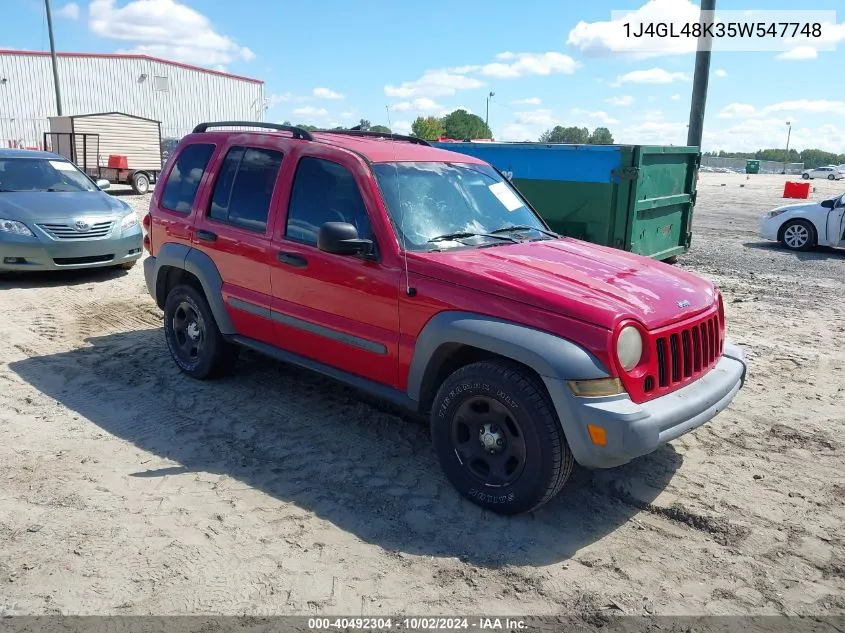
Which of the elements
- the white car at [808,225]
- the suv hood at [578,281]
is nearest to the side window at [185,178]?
the suv hood at [578,281]

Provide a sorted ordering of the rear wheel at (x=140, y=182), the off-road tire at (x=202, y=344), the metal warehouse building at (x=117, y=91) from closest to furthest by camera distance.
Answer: the off-road tire at (x=202, y=344) → the rear wheel at (x=140, y=182) → the metal warehouse building at (x=117, y=91)

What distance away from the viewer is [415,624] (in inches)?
113

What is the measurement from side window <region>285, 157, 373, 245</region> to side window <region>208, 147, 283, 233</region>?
10.0 inches

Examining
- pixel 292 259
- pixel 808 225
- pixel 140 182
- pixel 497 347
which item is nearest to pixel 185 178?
pixel 292 259

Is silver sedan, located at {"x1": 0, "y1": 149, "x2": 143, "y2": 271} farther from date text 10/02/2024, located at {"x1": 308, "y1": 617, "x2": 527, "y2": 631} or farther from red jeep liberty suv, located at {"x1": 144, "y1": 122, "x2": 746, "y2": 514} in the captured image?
date text 10/02/2024, located at {"x1": 308, "y1": 617, "x2": 527, "y2": 631}

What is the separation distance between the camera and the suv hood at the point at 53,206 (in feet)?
27.9

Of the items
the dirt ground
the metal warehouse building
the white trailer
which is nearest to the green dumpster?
the dirt ground

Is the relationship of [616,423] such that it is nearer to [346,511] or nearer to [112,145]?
[346,511]

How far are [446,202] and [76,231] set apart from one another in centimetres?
610

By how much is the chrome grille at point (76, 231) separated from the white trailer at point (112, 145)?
1619 centimetres

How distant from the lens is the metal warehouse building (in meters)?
43.7

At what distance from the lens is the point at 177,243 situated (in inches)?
217

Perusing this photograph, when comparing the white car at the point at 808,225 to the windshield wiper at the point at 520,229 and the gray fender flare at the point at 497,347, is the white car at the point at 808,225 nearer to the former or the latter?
the windshield wiper at the point at 520,229

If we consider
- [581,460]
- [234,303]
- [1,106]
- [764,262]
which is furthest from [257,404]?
[1,106]
